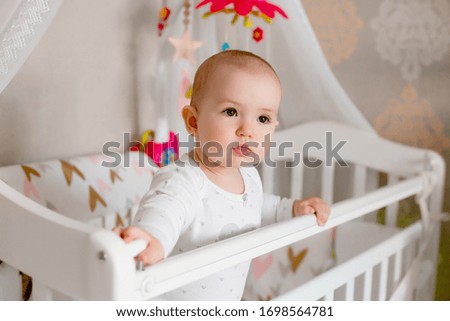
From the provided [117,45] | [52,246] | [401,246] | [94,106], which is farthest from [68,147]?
[401,246]

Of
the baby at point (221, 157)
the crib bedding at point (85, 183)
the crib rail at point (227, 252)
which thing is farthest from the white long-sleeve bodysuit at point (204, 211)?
the crib bedding at point (85, 183)

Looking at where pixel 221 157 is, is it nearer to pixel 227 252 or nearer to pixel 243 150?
pixel 243 150

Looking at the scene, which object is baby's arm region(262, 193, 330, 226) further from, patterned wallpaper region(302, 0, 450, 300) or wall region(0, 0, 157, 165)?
patterned wallpaper region(302, 0, 450, 300)

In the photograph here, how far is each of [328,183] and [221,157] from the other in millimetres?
787

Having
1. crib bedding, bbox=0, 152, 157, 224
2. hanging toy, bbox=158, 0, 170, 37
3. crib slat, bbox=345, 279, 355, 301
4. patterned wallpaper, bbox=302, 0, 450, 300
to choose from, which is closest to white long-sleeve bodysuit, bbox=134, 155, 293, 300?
crib slat, bbox=345, 279, 355, 301

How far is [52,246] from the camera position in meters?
0.78

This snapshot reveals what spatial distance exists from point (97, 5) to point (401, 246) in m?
1.01

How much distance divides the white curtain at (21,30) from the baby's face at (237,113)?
299mm

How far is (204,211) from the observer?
1.06 m

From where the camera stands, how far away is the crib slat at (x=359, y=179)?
5.72 feet

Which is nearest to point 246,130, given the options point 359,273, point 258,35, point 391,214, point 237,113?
point 237,113

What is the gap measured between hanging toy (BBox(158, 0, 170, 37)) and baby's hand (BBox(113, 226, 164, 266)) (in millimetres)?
969

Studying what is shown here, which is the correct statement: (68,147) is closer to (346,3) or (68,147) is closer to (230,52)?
(230,52)

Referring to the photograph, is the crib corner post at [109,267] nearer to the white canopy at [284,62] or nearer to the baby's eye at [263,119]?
the baby's eye at [263,119]
